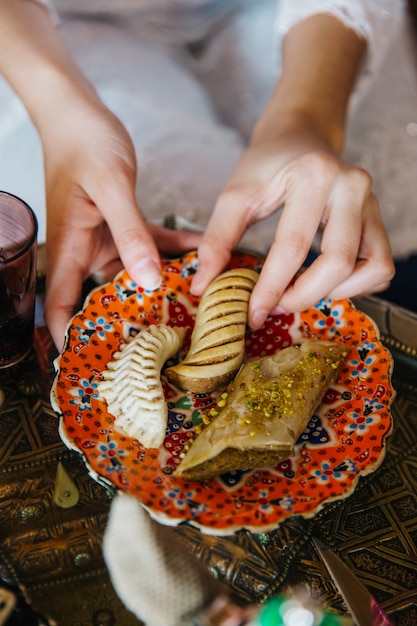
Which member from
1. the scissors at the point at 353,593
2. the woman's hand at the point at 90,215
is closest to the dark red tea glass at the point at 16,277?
the woman's hand at the point at 90,215

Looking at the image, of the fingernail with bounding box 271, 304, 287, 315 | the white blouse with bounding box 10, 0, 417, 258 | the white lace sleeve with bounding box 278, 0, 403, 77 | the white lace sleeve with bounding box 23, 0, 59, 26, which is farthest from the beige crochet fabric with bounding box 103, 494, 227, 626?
the white lace sleeve with bounding box 278, 0, 403, 77

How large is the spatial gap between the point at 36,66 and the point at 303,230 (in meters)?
0.65

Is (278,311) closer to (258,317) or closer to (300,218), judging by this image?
(258,317)

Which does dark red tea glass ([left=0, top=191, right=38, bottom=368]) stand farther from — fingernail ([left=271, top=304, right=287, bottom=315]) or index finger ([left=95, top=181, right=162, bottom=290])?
fingernail ([left=271, top=304, right=287, bottom=315])

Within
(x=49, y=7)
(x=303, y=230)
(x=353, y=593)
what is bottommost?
(x=353, y=593)

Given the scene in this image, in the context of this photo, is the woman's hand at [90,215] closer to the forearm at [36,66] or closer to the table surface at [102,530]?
the forearm at [36,66]

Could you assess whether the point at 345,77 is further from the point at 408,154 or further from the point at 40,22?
the point at 40,22

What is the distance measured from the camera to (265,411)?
2.89 ft

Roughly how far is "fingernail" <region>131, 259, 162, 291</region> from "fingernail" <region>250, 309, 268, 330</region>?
0.17 meters

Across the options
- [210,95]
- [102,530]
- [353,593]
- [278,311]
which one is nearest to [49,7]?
[210,95]

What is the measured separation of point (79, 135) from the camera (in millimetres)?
1170

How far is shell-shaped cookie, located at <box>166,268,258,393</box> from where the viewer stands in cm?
94

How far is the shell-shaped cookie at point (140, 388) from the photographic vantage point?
0.86 meters

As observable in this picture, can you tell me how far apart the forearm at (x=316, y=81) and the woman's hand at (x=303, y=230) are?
0.59 ft
